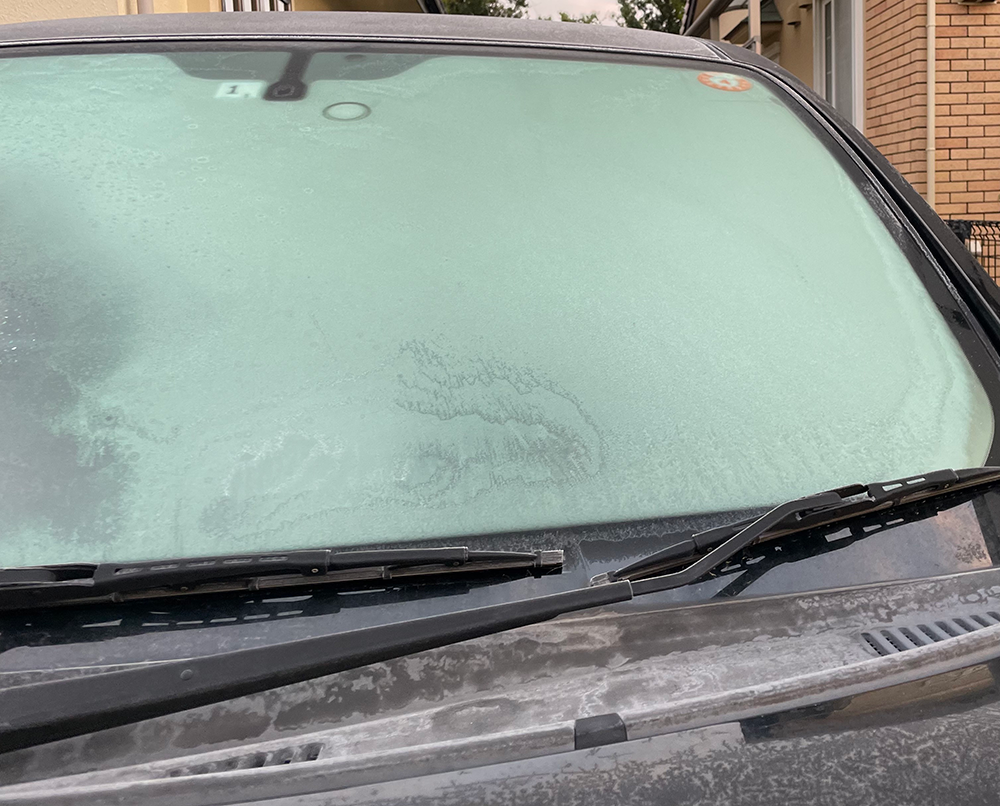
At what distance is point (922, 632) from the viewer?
3.28 ft

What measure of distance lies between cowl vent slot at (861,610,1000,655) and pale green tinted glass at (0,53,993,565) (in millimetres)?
222

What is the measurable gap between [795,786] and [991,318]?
89 cm

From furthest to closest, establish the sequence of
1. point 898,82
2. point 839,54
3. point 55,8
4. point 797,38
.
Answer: point 797,38
point 839,54
point 898,82
point 55,8

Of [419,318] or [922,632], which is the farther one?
[419,318]

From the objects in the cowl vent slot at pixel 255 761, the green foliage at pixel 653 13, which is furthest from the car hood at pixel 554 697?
the green foliage at pixel 653 13

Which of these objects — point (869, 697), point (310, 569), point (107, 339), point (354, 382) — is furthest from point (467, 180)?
point (869, 697)

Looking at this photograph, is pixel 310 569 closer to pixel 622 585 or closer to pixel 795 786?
pixel 622 585

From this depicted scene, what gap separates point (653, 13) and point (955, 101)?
24797 mm

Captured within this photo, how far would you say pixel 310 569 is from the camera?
1.02 m

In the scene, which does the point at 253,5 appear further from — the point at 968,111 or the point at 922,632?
the point at 922,632

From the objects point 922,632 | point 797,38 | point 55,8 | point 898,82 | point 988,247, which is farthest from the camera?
point 797,38

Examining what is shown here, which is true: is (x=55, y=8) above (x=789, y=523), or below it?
above

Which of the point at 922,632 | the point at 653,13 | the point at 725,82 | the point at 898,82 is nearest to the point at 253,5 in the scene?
the point at 898,82

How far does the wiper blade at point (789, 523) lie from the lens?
1061 mm
